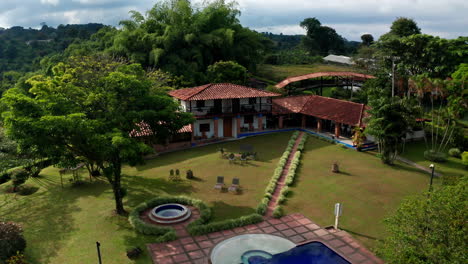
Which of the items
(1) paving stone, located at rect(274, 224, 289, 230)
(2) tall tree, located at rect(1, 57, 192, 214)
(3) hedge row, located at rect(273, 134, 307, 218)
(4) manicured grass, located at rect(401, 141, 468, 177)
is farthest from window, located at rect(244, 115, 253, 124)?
(1) paving stone, located at rect(274, 224, 289, 230)

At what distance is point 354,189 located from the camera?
22.8m

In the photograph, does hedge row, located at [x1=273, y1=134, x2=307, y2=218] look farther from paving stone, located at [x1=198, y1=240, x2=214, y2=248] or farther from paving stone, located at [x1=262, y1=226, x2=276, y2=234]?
paving stone, located at [x1=198, y1=240, x2=214, y2=248]

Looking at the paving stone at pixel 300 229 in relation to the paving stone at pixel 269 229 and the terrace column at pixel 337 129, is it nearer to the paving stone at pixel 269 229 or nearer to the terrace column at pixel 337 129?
the paving stone at pixel 269 229

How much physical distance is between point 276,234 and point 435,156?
17.8 metres

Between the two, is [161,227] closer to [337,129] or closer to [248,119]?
[248,119]

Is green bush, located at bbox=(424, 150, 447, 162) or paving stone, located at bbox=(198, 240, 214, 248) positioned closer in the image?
paving stone, located at bbox=(198, 240, 214, 248)

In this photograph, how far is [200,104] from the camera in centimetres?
3409

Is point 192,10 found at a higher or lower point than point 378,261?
higher

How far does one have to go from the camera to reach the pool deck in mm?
15383

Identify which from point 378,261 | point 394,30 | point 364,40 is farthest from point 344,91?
point 364,40

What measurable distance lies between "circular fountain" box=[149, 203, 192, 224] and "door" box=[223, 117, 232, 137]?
16240 mm

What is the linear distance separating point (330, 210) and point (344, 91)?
32.9m

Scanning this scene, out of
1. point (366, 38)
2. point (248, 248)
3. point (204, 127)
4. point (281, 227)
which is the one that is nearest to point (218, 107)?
point (204, 127)

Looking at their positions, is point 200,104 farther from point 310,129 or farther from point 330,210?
point 330,210
